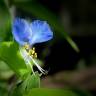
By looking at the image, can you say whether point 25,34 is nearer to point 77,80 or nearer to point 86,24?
point 77,80

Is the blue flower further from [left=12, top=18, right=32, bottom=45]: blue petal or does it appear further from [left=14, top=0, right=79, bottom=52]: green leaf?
[left=14, top=0, right=79, bottom=52]: green leaf

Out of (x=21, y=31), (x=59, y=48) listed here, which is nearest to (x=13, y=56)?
(x=21, y=31)

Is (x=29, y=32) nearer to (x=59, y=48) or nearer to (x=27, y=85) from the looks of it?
(x=27, y=85)

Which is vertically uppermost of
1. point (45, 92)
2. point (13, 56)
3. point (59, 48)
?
point (13, 56)

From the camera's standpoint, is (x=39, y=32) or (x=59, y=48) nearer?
(x=39, y=32)

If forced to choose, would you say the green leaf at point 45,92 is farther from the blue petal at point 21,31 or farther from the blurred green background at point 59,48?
the blue petal at point 21,31

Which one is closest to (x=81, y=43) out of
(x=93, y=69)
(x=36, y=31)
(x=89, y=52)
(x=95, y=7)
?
(x=89, y=52)

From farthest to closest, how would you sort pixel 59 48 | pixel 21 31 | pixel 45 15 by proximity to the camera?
pixel 59 48 < pixel 45 15 < pixel 21 31

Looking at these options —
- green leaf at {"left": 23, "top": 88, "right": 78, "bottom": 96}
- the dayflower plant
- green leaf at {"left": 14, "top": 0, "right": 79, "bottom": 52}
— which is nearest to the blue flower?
the dayflower plant
